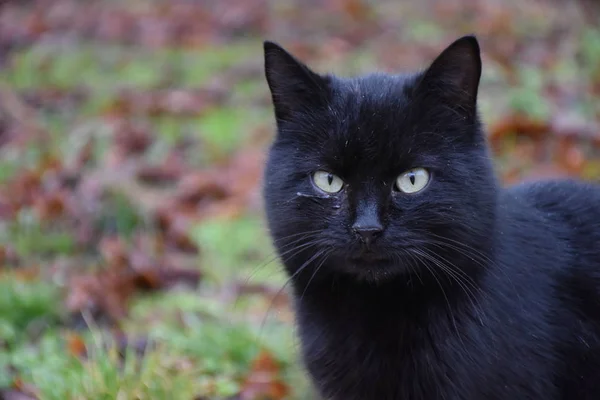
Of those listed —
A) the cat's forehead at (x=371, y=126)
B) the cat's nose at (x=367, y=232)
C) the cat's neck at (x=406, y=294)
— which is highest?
the cat's forehead at (x=371, y=126)

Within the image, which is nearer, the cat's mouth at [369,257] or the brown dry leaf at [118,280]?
the cat's mouth at [369,257]

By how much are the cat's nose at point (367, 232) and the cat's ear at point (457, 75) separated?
0.45 metres

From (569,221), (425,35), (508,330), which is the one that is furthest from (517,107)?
(508,330)

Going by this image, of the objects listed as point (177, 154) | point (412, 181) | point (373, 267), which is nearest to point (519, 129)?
point (177, 154)

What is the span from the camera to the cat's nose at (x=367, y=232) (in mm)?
1864

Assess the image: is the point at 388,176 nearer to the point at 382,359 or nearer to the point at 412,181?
the point at 412,181

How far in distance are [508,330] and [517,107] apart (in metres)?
3.36

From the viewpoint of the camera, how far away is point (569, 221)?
229cm

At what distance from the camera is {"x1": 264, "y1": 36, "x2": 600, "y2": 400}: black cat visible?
1.96m

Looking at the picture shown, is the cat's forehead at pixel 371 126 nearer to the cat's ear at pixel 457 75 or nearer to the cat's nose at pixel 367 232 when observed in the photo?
the cat's ear at pixel 457 75

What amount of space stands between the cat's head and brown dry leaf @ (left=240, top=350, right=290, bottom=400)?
79 centimetres

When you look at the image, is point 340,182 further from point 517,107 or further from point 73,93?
point 73,93

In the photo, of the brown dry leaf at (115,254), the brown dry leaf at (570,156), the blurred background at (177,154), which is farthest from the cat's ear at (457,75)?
the brown dry leaf at (570,156)

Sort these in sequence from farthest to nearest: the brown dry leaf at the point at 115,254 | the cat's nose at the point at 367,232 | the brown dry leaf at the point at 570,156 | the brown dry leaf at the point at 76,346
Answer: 1. the brown dry leaf at the point at 570,156
2. the brown dry leaf at the point at 115,254
3. the brown dry leaf at the point at 76,346
4. the cat's nose at the point at 367,232
